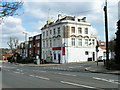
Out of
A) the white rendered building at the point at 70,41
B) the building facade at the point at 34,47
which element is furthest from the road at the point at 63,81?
the building facade at the point at 34,47

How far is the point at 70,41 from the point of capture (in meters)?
42.1

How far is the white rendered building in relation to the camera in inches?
1644

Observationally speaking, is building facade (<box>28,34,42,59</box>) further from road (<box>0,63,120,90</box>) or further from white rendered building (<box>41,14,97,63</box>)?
road (<box>0,63,120,90</box>)

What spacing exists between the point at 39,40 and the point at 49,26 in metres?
8.18

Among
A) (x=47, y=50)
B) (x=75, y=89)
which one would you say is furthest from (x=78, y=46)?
(x=75, y=89)

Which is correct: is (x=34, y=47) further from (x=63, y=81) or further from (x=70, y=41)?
(x=63, y=81)

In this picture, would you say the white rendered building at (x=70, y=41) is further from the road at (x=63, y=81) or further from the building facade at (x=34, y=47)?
the road at (x=63, y=81)

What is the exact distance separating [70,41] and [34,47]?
63.4ft

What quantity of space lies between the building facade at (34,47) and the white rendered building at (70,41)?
6728mm

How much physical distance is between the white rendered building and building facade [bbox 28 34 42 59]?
6.73 m

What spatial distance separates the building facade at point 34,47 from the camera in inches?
2138

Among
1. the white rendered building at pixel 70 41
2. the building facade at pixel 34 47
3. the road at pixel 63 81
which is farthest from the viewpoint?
the building facade at pixel 34 47

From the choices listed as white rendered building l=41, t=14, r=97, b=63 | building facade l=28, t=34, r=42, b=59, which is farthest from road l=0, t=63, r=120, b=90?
building facade l=28, t=34, r=42, b=59

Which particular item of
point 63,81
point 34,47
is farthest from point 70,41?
point 63,81
